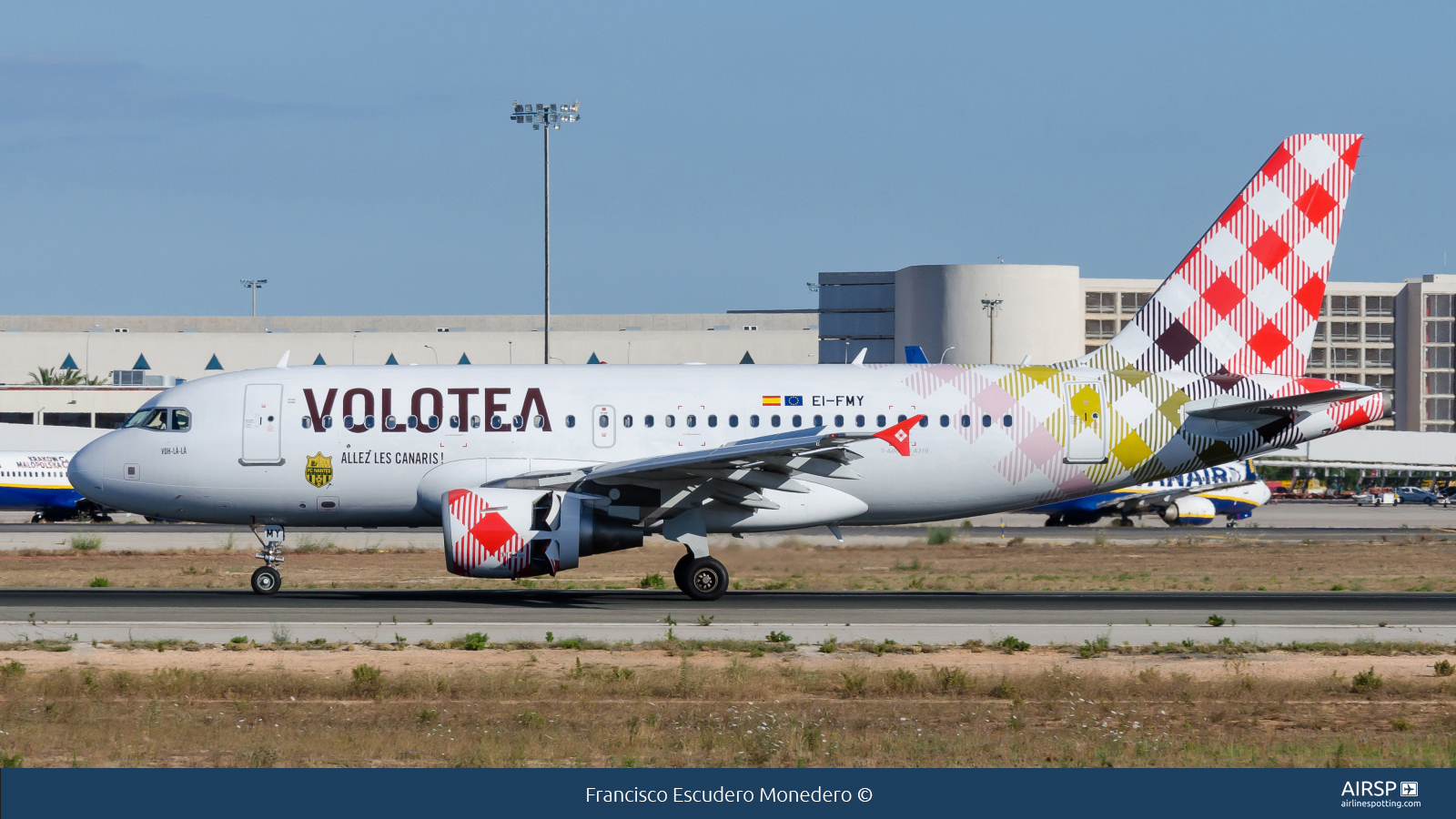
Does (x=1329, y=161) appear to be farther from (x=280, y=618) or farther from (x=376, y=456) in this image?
(x=280, y=618)

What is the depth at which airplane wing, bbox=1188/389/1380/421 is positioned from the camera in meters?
26.7

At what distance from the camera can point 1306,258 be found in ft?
95.9

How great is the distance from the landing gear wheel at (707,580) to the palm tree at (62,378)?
94607 millimetres

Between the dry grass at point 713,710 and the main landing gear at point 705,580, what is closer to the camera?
the dry grass at point 713,710

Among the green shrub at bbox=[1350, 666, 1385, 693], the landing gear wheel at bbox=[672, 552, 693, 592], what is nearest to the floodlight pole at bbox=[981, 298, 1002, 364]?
the landing gear wheel at bbox=[672, 552, 693, 592]

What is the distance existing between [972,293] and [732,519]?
109313mm

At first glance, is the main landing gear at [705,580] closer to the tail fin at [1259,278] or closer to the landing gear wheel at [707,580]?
the landing gear wheel at [707,580]

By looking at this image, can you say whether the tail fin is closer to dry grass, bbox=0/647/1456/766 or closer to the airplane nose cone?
dry grass, bbox=0/647/1456/766

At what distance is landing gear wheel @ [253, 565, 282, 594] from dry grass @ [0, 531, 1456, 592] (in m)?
3.44

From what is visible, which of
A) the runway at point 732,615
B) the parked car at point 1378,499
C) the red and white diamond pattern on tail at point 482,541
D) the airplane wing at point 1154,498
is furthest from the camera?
the parked car at point 1378,499

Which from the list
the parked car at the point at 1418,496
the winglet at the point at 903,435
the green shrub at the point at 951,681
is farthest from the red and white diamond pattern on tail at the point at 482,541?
the parked car at the point at 1418,496

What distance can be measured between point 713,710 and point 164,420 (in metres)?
16.4

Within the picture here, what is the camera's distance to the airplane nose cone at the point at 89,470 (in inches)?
1080

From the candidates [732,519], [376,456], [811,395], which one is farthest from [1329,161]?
[376,456]
